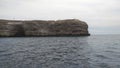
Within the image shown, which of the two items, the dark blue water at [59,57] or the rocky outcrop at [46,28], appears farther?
the rocky outcrop at [46,28]

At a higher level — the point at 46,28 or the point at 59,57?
the point at 59,57

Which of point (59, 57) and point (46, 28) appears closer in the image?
point (59, 57)

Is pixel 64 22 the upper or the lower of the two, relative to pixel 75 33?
upper

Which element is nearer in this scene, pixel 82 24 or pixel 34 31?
pixel 34 31

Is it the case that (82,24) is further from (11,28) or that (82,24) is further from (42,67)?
(42,67)

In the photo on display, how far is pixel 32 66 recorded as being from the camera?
1530 centimetres

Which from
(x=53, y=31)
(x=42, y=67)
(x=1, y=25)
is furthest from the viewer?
(x=53, y=31)

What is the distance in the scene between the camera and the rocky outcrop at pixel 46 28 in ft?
306

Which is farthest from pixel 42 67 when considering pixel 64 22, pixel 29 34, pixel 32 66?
pixel 64 22

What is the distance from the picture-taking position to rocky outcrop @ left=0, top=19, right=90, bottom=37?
3674 inches

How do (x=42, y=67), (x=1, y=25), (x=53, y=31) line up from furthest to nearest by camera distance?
(x=53, y=31)
(x=1, y=25)
(x=42, y=67)

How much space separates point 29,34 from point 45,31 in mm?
9501

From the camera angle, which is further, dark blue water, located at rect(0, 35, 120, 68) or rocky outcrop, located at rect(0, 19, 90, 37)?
rocky outcrop, located at rect(0, 19, 90, 37)

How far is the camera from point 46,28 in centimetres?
9712
